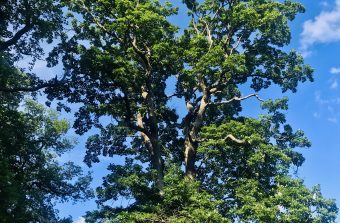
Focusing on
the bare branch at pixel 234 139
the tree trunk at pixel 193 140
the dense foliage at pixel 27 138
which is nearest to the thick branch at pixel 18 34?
the dense foliage at pixel 27 138

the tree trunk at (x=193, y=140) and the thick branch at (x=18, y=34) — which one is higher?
the thick branch at (x=18, y=34)

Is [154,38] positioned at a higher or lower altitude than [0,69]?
higher

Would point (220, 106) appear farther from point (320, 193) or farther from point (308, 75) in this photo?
point (320, 193)

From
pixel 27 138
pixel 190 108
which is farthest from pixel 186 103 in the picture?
pixel 27 138

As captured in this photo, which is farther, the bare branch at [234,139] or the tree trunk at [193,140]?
the tree trunk at [193,140]

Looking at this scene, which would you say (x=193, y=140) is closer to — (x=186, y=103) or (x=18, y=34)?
(x=186, y=103)

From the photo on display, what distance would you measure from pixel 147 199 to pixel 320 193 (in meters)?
12.5

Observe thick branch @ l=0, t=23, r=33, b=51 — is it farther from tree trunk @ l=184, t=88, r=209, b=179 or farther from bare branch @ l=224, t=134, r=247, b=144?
bare branch @ l=224, t=134, r=247, b=144

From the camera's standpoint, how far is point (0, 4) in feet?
64.6

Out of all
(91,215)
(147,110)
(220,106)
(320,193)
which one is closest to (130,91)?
(147,110)

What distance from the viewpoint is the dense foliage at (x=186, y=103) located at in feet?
61.2

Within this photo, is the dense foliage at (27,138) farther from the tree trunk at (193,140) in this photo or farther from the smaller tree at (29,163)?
the tree trunk at (193,140)

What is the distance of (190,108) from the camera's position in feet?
78.9

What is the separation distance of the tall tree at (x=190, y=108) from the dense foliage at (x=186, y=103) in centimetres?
6
